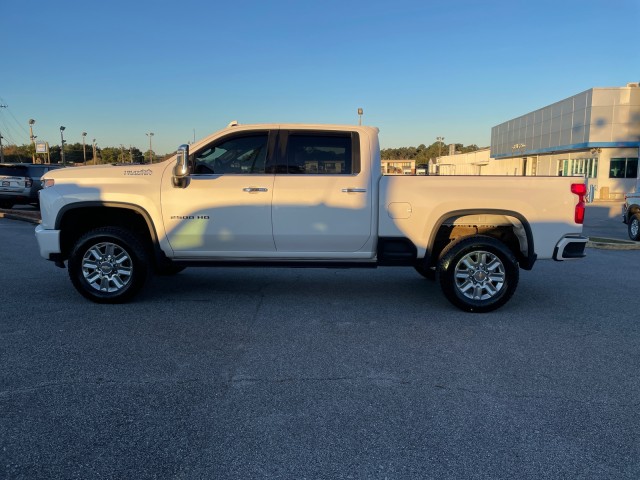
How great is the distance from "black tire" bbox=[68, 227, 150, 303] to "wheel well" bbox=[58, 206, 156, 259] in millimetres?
275

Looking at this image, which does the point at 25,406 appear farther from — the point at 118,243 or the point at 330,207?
the point at 330,207

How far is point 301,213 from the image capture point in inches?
235

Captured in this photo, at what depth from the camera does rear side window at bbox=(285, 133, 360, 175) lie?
6.09 m

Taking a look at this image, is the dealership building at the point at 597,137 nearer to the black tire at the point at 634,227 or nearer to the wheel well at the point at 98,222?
the black tire at the point at 634,227

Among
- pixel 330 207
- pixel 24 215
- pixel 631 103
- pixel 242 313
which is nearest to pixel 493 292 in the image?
pixel 330 207

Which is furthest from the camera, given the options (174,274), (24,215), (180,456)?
(24,215)

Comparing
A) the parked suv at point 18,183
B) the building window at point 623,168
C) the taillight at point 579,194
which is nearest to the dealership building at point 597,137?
the building window at point 623,168

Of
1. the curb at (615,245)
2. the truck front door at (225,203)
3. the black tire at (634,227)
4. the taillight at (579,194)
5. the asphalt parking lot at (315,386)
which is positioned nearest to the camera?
the asphalt parking lot at (315,386)

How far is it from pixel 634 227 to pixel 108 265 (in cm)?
1264

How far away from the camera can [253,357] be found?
4.47 m

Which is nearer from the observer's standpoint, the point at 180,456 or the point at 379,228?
the point at 180,456

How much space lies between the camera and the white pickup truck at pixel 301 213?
5898 millimetres

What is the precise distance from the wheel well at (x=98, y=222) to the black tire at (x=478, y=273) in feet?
11.7

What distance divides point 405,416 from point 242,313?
2834 mm
